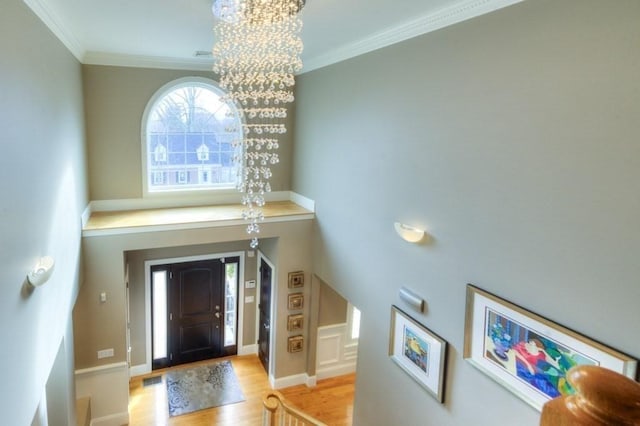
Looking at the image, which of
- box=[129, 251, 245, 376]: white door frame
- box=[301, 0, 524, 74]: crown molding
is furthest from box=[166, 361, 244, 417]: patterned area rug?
box=[301, 0, 524, 74]: crown molding

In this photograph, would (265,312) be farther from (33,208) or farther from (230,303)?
(33,208)

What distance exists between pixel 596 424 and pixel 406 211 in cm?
379

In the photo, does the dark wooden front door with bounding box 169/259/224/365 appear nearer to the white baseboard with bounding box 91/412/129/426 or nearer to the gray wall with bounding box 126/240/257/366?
the gray wall with bounding box 126/240/257/366

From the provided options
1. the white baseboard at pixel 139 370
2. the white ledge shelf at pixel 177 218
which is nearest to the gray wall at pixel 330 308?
the white ledge shelf at pixel 177 218

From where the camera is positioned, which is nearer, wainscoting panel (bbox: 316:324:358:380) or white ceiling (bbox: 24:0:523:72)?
white ceiling (bbox: 24:0:523:72)

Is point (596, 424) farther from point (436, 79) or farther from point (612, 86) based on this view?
point (436, 79)

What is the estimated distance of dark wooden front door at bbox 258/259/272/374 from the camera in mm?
7164

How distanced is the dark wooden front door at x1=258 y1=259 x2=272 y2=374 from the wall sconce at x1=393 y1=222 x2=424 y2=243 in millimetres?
3291

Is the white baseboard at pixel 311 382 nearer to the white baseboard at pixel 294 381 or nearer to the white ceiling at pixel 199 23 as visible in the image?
the white baseboard at pixel 294 381

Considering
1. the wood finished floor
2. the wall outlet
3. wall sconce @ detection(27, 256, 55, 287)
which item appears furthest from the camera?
the wood finished floor

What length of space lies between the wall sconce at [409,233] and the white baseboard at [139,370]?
541 cm

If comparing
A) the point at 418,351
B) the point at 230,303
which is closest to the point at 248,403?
the point at 230,303

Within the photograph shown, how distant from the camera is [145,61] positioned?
6164 mm

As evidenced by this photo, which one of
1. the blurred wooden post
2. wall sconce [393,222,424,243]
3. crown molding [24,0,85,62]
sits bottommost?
wall sconce [393,222,424,243]
